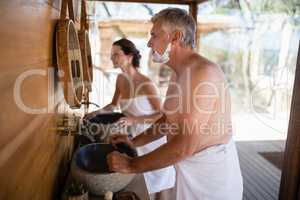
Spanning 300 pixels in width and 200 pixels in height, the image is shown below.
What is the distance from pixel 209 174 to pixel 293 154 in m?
0.36

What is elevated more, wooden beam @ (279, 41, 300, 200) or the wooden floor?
wooden beam @ (279, 41, 300, 200)

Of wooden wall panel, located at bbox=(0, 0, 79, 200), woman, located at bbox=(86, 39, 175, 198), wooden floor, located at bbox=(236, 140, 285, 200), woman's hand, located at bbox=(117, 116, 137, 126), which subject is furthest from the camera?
wooden floor, located at bbox=(236, 140, 285, 200)

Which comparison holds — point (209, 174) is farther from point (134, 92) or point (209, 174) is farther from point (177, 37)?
point (134, 92)

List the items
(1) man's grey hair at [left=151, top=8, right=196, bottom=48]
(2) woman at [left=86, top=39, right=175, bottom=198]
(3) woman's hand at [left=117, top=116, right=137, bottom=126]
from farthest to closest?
(2) woman at [left=86, top=39, right=175, bottom=198] → (3) woman's hand at [left=117, top=116, right=137, bottom=126] → (1) man's grey hair at [left=151, top=8, right=196, bottom=48]

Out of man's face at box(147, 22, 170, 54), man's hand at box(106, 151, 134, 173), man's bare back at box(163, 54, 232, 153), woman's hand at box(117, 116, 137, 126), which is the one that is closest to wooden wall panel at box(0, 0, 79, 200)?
man's hand at box(106, 151, 134, 173)

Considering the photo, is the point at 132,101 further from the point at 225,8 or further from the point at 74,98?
the point at 225,8

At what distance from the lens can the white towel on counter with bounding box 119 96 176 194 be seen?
183 cm

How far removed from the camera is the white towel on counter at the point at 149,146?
1.83 metres

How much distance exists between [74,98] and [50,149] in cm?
21

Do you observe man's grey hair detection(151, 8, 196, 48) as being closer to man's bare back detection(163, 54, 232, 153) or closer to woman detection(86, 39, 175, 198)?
man's bare back detection(163, 54, 232, 153)

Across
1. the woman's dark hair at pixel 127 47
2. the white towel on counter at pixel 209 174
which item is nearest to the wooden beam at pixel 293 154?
the white towel on counter at pixel 209 174

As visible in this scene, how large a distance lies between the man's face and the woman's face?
3.59 feet

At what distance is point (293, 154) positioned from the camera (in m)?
1.10

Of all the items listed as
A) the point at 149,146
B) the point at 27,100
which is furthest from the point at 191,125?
the point at 149,146
